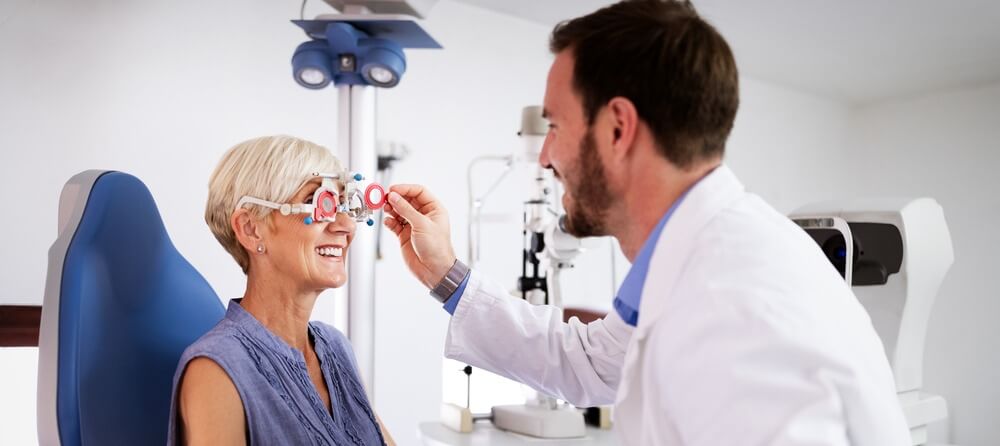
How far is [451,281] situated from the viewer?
5.20ft

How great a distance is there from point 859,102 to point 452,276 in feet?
17.3

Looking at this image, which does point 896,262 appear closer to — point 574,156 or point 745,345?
point 574,156

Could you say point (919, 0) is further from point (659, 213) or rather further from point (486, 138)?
point (659, 213)

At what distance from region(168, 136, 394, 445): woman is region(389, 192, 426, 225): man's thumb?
10 cm

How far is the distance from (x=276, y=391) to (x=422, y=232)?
1.35 feet

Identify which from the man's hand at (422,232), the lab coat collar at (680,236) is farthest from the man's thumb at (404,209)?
the lab coat collar at (680,236)

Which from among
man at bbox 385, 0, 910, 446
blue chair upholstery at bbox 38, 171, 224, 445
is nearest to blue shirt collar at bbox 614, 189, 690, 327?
man at bbox 385, 0, 910, 446

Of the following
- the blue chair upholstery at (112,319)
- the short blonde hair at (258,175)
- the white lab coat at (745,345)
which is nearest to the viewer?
the white lab coat at (745,345)

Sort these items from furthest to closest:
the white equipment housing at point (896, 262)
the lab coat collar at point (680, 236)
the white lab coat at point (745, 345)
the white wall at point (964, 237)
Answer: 1. the white wall at point (964, 237)
2. the white equipment housing at point (896, 262)
3. the lab coat collar at point (680, 236)
4. the white lab coat at point (745, 345)

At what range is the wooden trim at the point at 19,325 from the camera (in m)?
2.25

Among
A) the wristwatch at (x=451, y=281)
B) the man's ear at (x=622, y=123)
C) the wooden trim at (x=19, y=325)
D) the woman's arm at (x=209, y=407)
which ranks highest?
the man's ear at (x=622, y=123)

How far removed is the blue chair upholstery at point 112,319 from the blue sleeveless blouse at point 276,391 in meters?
0.09

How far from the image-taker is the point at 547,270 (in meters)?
2.47

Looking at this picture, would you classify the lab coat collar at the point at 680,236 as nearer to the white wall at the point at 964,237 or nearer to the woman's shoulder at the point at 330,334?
the woman's shoulder at the point at 330,334
